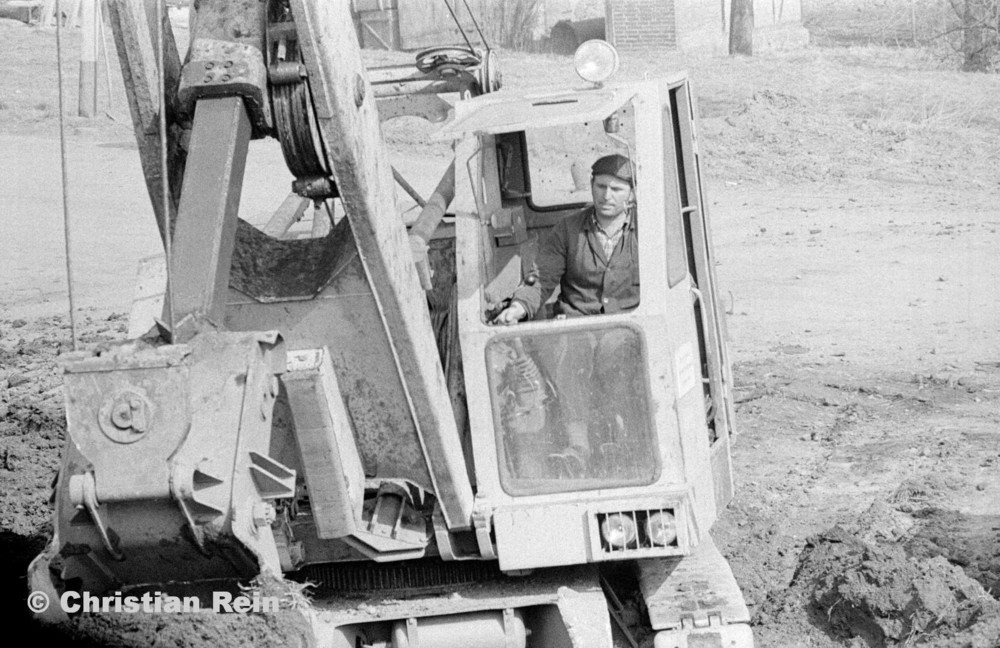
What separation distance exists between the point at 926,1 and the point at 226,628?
2917 centimetres

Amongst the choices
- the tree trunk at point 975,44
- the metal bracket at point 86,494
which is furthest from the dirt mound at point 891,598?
the tree trunk at point 975,44

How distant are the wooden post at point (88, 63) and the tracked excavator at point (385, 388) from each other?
42.6 feet

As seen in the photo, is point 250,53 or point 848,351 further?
point 848,351

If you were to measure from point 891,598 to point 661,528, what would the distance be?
1.38 metres

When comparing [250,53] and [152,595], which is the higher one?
[250,53]

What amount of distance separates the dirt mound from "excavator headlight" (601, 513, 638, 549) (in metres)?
1.38

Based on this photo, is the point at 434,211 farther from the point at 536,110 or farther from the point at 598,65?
the point at 598,65

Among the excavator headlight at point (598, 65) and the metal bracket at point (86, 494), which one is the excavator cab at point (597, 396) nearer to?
the excavator headlight at point (598, 65)

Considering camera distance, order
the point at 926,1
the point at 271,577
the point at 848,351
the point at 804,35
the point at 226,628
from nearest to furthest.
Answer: the point at 271,577 < the point at 226,628 < the point at 848,351 < the point at 804,35 < the point at 926,1

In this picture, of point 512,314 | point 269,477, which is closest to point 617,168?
point 512,314

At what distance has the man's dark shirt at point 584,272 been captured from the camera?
5805 mm

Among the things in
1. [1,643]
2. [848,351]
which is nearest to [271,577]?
[1,643]

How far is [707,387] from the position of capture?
6.46 metres

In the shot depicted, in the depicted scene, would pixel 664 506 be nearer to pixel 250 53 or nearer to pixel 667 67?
pixel 250 53
